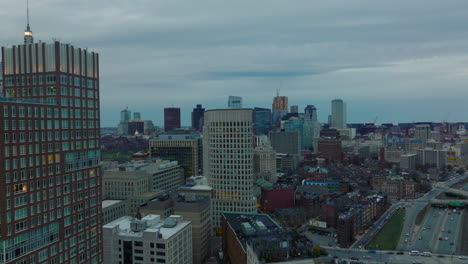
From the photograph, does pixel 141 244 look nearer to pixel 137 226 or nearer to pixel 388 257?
pixel 137 226

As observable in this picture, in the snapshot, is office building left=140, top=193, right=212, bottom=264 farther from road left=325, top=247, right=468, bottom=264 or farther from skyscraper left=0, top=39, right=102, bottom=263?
road left=325, top=247, right=468, bottom=264

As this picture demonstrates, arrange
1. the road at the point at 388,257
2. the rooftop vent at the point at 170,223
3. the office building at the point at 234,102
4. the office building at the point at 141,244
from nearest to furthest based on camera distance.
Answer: the office building at the point at 141,244, the rooftop vent at the point at 170,223, the road at the point at 388,257, the office building at the point at 234,102

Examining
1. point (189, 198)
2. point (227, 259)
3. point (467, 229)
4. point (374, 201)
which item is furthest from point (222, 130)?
point (467, 229)

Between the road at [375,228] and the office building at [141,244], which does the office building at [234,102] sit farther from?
the office building at [141,244]

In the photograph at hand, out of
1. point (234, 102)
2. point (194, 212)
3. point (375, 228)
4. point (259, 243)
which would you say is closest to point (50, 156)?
point (259, 243)

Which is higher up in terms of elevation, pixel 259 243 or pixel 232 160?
pixel 232 160

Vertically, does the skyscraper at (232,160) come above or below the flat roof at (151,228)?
above

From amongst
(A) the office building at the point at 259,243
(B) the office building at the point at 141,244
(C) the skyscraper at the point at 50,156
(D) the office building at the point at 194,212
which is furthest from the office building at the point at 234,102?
(C) the skyscraper at the point at 50,156
